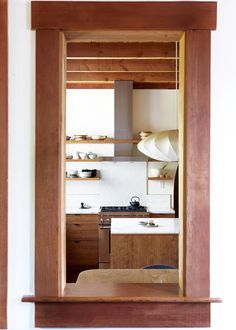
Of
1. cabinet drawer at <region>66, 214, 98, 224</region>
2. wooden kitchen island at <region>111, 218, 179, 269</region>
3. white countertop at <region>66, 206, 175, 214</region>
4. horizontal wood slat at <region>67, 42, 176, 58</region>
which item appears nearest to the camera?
horizontal wood slat at <region>67, 42, 176, 58</region>

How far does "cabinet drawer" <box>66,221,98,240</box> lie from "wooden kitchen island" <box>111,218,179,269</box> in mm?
1425

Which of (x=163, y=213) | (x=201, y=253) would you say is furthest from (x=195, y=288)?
(x=163, y=213)

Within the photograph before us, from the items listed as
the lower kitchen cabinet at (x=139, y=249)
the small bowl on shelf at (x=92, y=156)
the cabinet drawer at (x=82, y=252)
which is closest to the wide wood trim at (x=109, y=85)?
the small bowl on shelf at (x=92, y=156)

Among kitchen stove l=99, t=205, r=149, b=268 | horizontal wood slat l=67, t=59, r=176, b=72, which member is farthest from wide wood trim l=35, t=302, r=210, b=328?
kitchen stove l=99, t=205, r=149, b=268

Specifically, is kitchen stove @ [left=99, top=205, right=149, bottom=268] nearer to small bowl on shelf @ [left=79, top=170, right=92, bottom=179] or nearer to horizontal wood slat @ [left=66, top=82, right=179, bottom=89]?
small bowl on shelf @ [left=79, top=170, right=92, bottom=179]

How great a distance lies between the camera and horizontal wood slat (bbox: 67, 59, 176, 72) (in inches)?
161

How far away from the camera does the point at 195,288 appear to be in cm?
129

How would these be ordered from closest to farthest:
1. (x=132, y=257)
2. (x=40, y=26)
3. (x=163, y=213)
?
(x=40, y=26), (x=132, y=257), (x=163, y=213)

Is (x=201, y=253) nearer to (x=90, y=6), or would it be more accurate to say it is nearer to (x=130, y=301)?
(x=130, y=301)

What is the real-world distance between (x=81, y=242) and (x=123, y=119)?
205 centimetres

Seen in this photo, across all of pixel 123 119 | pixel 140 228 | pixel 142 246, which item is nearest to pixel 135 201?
pixel 123 119

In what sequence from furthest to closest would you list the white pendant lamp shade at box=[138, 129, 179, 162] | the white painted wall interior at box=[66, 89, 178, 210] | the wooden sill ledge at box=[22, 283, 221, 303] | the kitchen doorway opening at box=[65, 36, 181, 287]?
the white painted wall interior at box=[66, 89, 178, 210]
the kitchen doorway opening at box=[65, 36, 181, 287]
the white pendant lamp shade at box=[138, 129, 179, 162]
the wooden sill ledge at box=[22, 283, 221, 303]

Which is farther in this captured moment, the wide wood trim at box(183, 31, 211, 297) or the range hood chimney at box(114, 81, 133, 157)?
the range hood chimney at box(114, 81, 133, 157)
